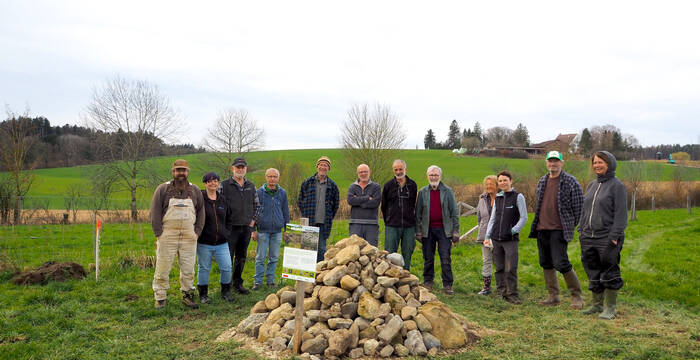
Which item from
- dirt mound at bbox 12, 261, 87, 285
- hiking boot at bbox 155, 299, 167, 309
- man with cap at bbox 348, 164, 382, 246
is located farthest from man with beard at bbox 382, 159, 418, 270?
dirt mound at bbox 12, 261, 87, 285

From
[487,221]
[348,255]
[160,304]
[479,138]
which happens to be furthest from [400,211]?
[479,138]

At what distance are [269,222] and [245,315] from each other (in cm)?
177

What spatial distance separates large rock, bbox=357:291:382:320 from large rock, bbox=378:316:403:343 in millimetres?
222

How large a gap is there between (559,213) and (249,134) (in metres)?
27.1

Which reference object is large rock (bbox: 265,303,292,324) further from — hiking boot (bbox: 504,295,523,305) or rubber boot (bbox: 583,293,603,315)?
rubber boot (bbox: 583,293,603,315)

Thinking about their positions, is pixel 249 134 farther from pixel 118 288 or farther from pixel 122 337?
pixel 122 337

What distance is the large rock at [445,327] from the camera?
194 inches

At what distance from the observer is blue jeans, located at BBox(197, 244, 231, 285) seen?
684 cm

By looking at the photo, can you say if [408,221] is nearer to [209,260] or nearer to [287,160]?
[209,260]

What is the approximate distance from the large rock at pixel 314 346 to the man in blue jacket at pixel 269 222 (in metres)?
3.12

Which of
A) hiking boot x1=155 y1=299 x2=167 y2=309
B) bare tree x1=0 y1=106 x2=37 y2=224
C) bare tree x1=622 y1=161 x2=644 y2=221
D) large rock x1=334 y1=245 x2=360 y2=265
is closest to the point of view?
large rock x1=334 y1=245 x2=360 y2=265

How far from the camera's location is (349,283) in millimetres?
5348

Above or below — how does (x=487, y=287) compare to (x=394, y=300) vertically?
below

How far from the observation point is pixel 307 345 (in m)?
4.64
